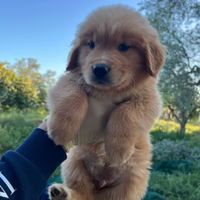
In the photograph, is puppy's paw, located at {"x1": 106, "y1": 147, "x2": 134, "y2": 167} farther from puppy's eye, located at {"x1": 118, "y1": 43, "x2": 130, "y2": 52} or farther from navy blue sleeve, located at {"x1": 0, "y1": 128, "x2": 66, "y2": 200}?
puppy's eye, located at {"x1": 118, "y1": 43, "x2": 130, "y2": 52}

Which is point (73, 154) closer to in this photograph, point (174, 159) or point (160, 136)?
point (174, 159)

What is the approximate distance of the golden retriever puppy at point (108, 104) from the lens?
1.53m

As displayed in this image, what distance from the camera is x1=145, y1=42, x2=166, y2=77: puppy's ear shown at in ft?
A: 5.56

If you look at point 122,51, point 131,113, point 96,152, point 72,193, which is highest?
point 122,51

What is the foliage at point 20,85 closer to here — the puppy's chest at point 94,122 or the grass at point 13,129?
the grass at point 13,129

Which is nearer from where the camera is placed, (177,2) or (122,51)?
(122,51)

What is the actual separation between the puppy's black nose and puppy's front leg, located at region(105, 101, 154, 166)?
0.39 metres

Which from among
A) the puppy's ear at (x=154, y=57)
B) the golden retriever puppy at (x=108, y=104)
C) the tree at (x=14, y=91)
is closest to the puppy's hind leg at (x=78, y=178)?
the golden retriever puppy at (x=108, y=104)

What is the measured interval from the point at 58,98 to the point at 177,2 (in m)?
6.19

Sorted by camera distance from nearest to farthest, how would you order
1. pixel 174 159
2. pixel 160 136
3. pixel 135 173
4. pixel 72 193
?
pixel 72 193 → pixel 135 173 → pixel 174 159 → pixel 160 136

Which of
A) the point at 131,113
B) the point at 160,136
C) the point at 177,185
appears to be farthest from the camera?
the point at 160,136

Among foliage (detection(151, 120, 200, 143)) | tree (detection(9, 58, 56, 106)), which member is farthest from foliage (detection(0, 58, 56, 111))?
foliage (detection(151, 120, 200, 143))

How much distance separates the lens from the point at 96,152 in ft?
6.21

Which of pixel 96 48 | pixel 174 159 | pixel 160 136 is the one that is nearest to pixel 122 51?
pixel 96 48
